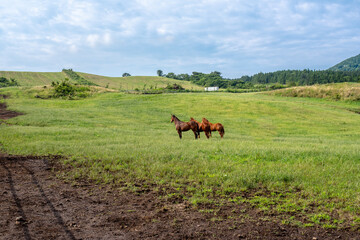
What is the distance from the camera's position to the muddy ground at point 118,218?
5816 mm

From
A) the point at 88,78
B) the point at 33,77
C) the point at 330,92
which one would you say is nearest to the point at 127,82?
the point at 88,78

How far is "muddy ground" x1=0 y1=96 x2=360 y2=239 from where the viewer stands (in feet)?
19.1

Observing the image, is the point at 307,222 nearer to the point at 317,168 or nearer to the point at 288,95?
the point at 317,168

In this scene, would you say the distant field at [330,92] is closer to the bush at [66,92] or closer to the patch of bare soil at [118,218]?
the bush at [66,92]

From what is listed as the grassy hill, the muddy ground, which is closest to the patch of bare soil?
the muddy ground

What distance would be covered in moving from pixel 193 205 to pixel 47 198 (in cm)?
423

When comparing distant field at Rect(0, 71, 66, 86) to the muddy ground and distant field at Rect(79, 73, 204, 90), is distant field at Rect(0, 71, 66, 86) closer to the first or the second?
distant field at Rect(79, 73, 204, 90)

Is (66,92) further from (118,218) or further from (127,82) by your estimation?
(118,218)

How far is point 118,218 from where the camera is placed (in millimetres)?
6602

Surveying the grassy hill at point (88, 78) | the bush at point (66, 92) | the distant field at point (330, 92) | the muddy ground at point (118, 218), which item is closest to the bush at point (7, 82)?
the grassy hill at point (88, 78)

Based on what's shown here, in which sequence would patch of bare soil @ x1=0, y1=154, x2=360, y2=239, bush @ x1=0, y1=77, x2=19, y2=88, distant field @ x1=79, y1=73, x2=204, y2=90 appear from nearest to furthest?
patch of bare soil @ x1=0, y1=154, x2=360, y2=239
bush @ x1=0, y1=77, x2=19, y2=88
distant field @ x1=79, y1=73, x2=204, y2=90

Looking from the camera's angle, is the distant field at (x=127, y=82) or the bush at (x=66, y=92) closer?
the bush at (x=66, y=92)

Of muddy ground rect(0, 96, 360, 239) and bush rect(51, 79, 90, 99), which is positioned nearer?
muddy ground rect(0, 96, 360, 239)

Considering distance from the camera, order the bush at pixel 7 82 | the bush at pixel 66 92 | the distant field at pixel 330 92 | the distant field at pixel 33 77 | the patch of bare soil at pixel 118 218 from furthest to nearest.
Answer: the distant field at pixel 33 77 → the bush at pixel 7 82 → the bush at pixel 66 92 → the distant field at pixel 330 92 → the patch of bare soil at pixel 118 218
